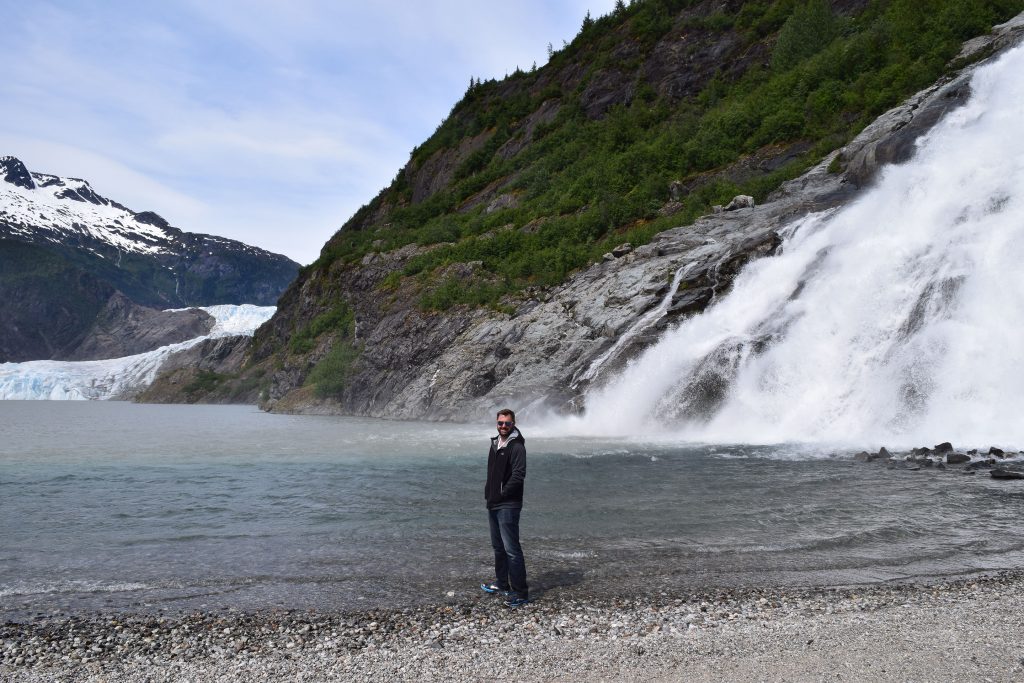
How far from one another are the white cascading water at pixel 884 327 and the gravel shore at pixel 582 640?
14.4 m

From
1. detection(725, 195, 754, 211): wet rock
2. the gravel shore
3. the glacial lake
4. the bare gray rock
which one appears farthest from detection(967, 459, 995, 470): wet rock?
the bare gray rock

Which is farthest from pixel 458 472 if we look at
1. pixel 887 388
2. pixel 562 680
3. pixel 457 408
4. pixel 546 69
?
pixel 546 69

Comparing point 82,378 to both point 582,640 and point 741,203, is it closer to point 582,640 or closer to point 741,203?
point 741,203

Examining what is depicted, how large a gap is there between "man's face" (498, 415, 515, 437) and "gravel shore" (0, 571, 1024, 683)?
1.91 m

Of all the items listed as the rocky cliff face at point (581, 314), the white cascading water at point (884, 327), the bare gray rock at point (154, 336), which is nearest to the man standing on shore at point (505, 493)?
the white cascading water at point (884, 327)

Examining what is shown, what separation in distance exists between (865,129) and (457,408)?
27352mm

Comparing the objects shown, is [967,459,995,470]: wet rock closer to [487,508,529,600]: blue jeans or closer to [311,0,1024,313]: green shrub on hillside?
[487,508,529,600]: blue jeans

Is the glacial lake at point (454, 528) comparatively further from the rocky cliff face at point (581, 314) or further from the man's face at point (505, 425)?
the rocky cliff face at point (581, 314)

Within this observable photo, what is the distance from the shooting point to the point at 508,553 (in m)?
7.66

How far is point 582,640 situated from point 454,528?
531cm

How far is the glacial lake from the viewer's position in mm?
8172

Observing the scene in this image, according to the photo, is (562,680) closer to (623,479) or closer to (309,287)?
(623,479)

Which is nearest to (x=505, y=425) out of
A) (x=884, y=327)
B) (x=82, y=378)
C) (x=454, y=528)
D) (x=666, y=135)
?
(x=454, y=528)

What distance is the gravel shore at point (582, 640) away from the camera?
18.4ft
